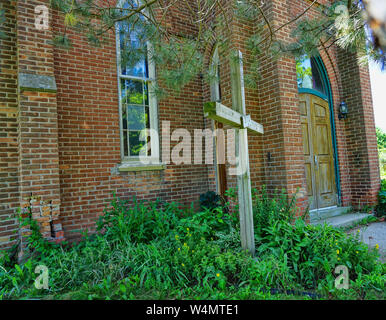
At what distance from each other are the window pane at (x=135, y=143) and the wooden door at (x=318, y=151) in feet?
12.1

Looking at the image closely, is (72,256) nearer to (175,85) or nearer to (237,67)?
(175,85)

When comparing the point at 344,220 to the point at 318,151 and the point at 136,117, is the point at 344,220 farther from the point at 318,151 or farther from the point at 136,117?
the point at 136,117

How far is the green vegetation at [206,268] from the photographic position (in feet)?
9.37

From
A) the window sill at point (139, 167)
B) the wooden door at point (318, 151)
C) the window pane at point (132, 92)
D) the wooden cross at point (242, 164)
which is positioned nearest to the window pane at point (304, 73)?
the wooden door at point (318, 151)

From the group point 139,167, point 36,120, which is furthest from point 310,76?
point 36,120

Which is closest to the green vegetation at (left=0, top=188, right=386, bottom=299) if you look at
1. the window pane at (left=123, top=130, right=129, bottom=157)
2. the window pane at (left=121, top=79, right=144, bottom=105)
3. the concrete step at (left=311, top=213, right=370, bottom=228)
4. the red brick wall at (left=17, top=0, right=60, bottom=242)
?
the red brick wall at (left=17, top=0, right=60, bottom=242)

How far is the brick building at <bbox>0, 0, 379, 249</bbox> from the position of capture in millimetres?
4227

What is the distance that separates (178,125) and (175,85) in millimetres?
1570

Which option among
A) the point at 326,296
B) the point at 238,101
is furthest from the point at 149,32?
the point at 326,296

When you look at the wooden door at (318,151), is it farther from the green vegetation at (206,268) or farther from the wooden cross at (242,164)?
the wooden cross at (242,164)

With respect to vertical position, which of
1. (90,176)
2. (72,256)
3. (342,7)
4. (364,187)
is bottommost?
(72,256)

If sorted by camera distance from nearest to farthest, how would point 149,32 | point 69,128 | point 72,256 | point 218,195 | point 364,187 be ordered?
1. point 72,256
2. point 149,32
3. point 69,128
4. point 218,195
5. point 364,187

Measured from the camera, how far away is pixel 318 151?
650 cm

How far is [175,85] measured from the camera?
14.6ft
